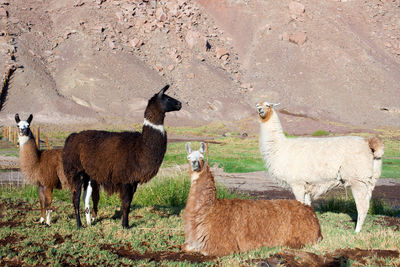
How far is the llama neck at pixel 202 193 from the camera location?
19.9ft

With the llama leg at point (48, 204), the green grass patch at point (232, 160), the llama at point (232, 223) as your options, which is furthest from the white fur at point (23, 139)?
the green grass patch at point (232, 160)

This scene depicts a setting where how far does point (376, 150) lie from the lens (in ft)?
25.8

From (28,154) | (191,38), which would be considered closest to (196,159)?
(28,154)

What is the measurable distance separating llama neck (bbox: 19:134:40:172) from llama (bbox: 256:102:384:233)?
486 cm

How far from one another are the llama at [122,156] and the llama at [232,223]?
1.84 meters

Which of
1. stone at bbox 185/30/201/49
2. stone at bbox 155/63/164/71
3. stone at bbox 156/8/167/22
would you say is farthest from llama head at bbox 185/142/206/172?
stone at bbox 156/8/167/22

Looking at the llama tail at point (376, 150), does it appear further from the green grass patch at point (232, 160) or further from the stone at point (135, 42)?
the stone at point (135, 42)

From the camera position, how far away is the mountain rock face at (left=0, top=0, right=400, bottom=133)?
6369 centimetres

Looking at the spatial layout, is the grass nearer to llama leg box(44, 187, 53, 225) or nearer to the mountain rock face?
llama leg box(44, 187, 53, 225)

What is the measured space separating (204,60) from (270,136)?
230ft

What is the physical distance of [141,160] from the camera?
7.71m

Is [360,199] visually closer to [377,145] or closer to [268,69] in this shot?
[377,145]

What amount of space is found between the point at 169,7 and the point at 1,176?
231 ft

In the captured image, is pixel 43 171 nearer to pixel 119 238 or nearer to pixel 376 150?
pixel 119 238
